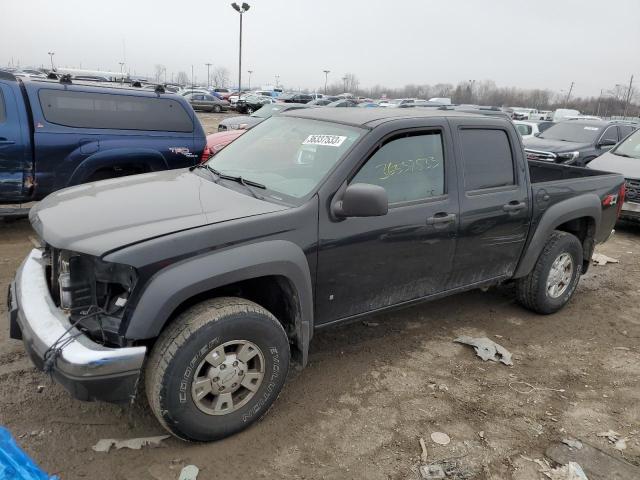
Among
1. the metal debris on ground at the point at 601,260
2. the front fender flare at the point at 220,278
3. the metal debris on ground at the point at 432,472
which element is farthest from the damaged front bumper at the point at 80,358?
the metal debris on ground at the point at 601,260

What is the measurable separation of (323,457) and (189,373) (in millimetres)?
890

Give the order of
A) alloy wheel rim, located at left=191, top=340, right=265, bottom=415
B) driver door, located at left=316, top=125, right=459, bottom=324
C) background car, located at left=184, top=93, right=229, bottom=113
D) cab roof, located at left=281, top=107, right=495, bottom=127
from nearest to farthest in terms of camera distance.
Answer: alloy wheel rim, located at left=191, top=340, right=265, bottom=415, driver door, located at left=316, top=125, right=459, bottom=324, cab roof, located at left=281, top=107, right=495, bottom=127, background car, located at left=184, top=93, right=229, bottom=113

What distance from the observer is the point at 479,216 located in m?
3.84

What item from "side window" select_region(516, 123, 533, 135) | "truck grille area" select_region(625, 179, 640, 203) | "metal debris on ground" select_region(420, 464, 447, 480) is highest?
"side window" select_region(516, 123, 533, 135)

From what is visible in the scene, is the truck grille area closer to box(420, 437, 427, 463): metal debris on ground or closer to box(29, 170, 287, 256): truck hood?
box(420, 437, 427, 463): metal debris on ground

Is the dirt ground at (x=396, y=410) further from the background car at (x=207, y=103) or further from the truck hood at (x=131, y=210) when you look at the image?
the background car at (x=207, y=103)

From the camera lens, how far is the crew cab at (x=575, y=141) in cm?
1170

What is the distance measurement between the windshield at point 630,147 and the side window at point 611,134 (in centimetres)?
290

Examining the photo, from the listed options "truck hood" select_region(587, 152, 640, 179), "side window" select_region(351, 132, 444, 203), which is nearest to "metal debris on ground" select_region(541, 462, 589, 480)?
"side window" select_region(351, 132, 444, 203)

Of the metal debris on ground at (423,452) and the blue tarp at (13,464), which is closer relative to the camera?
the blue tarp at (13,464)

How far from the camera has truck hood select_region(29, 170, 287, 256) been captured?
8.46ft

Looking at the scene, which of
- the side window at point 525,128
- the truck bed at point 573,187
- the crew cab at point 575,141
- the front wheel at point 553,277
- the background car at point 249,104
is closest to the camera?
the truck bed at point 573,187

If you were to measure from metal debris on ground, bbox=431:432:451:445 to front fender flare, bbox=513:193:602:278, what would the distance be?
1905 millimetres

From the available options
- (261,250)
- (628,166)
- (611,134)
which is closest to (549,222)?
(261,250)
